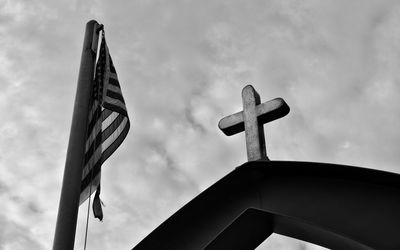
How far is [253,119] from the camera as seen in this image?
5.07 meters

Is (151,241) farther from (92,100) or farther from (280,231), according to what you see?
(92,100)

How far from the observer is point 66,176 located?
18.4 ft

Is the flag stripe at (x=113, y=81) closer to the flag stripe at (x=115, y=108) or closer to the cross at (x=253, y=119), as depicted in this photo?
the flag stripe at (x=115, y=108)

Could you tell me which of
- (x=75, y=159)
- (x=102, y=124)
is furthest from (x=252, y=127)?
(x=102, y=124)

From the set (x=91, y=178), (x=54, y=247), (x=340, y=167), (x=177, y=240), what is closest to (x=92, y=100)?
(x=91, y=178)

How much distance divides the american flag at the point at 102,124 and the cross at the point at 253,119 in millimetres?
1916

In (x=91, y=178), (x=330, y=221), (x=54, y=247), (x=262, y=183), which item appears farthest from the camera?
(x=91, y=178)

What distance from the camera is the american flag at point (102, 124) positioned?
637 centimetres

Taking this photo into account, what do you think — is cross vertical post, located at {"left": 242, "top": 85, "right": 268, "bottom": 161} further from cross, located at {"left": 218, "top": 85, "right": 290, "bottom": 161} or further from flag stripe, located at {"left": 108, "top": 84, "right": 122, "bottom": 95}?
flag stripe, located at {"left": 108, "top": 84, "right": 122, "bottom": 95}

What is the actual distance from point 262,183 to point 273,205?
9.8 inches

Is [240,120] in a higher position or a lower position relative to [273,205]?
higher

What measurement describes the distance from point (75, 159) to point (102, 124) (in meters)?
1.28

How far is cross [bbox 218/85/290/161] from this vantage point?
16.1 feet

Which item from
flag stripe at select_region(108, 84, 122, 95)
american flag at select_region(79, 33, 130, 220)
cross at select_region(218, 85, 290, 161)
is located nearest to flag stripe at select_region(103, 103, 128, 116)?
american flag at select_region(79, 33, 130, 220)
